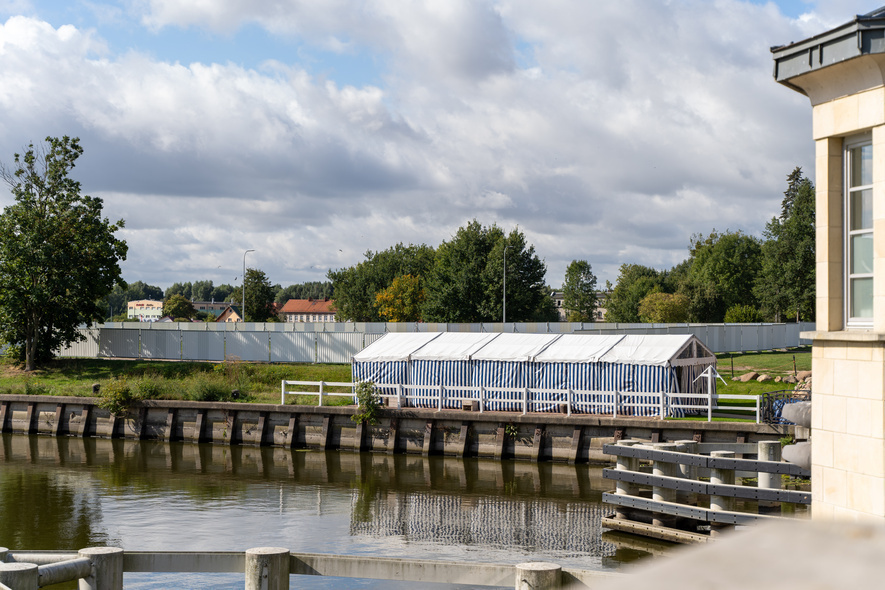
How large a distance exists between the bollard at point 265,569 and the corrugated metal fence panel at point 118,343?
51967 mm

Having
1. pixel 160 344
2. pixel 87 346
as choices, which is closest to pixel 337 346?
pixel 160 344

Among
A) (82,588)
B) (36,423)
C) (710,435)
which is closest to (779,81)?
(82,588)

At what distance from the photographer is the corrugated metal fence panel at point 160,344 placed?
56.2 metres

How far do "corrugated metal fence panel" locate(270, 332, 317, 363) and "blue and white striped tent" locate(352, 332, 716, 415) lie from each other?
20.3 m

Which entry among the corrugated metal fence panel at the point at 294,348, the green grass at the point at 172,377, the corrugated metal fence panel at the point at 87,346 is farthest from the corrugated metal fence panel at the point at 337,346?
the corrugated metal fence panel at the point at 87,346

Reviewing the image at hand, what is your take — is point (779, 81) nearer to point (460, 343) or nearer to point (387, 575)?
point (387, 575)

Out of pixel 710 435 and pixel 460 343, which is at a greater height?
pixel 460 343

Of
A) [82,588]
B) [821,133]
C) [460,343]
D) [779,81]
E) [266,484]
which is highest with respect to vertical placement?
[779,81]

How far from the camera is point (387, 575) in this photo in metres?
8.22

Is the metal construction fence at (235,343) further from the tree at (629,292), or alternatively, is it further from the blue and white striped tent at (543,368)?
the tree at (629,292)

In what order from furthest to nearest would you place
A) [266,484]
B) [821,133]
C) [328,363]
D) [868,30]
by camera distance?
[328,363] → [266,484] → [821,133] → [868,30]

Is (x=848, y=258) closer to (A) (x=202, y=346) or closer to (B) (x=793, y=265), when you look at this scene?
(A) (x=202, y=346)

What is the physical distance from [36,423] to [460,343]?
62.5ft

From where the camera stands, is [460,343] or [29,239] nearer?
[460,343]
